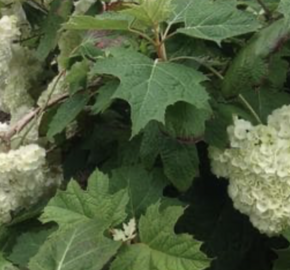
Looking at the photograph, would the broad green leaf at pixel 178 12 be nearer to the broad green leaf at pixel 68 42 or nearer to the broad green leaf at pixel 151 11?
the broad green leaf at pixel 151 11

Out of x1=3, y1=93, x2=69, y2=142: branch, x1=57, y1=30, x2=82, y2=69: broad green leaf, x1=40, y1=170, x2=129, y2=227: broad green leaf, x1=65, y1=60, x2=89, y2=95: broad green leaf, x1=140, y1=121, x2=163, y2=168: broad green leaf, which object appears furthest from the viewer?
x1=57, y1=30, x2=82, y2=69: broad green leaf

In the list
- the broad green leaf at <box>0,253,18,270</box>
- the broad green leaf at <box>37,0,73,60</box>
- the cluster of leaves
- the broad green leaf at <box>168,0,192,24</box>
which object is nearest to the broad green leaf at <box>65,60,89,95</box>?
the cluster of leaves

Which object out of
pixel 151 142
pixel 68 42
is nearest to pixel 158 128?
pixel 151 142

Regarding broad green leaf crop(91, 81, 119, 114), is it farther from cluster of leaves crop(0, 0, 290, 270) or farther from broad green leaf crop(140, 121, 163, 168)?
broad green leaf crop(140, 121, 163, 168)

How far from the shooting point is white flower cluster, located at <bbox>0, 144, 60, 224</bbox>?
6.43 ft

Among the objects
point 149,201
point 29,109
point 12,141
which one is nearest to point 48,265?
point 149,201

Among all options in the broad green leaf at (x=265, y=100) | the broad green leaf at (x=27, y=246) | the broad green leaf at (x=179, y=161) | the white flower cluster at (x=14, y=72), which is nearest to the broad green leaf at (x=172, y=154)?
the broad green leaf at (x=179, y=161)

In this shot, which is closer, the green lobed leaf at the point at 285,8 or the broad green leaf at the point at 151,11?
the green lobed leaf at the point at 285,8

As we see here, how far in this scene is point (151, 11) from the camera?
1728 mm

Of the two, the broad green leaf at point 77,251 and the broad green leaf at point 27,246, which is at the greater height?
the broad green leaf at point 77,251

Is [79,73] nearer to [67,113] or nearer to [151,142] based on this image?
[67,113]

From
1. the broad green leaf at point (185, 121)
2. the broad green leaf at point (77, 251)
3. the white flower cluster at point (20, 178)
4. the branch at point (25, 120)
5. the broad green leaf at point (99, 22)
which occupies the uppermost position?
the broad green leaf at point (99, 22)

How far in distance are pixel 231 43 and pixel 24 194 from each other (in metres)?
0.64

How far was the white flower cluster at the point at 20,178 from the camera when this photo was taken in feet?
6.43
